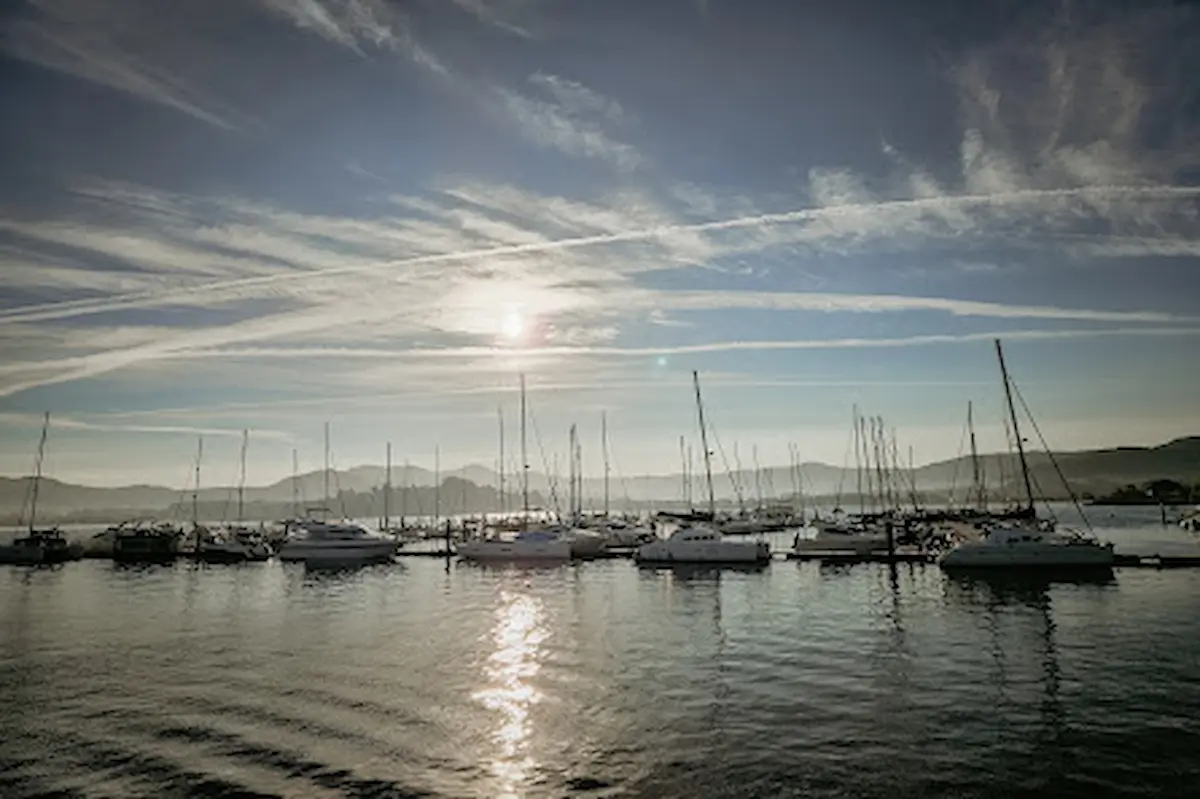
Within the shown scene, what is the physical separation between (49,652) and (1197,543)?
308 feet

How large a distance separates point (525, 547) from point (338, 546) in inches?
809

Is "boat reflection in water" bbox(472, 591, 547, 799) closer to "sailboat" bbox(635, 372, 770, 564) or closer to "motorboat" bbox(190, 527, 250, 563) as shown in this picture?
"sailboat" bbox(635, 372, 770, 564)

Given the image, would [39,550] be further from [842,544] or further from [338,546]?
[842,544]

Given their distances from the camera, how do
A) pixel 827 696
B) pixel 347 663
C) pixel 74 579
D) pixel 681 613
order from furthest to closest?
pixel 74 579 → pixel 681 613 → pixel 347 663 → pixel 827 696

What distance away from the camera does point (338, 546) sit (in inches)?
2923

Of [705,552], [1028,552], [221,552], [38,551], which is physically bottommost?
[705,552]

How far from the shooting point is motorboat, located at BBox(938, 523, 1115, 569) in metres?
48.8

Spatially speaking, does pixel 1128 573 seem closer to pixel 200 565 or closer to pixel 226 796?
pixel 226 796

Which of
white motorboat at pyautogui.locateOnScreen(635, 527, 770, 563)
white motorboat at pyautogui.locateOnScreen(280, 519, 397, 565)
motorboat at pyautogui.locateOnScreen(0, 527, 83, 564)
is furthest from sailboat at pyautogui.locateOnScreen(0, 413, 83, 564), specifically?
white motorboat at pyautogui.locateOnScreen(635, 527, 770, 563)

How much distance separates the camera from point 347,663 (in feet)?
87.5

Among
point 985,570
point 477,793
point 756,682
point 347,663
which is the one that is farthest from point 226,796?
point 985,570

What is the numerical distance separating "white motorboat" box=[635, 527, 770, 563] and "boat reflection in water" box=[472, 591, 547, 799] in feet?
78.5

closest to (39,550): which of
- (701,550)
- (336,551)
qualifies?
(336,551)

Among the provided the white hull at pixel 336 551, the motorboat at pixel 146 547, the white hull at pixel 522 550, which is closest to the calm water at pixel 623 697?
the white hull at pixel 522 550
